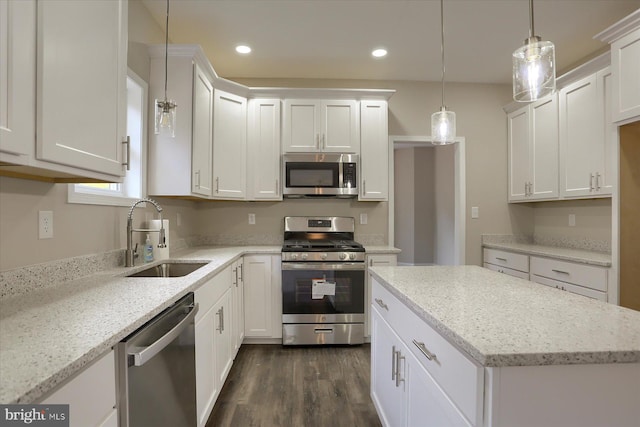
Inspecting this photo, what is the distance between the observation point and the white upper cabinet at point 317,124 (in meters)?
3.22

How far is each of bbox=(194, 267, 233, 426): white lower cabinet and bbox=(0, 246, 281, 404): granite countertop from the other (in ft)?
0.86

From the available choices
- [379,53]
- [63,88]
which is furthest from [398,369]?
[379,53]

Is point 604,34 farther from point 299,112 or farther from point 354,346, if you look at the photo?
point 354,346

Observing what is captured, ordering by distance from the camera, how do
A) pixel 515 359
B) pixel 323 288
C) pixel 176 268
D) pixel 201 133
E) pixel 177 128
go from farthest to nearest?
pixel 323 288, pixel 201 133, pixel 177 128, pixel 176 268, pixel 515 359

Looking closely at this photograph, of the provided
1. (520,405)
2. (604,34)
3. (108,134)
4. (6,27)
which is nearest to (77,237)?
(108,134)

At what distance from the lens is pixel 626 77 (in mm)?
2080

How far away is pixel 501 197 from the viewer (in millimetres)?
3666

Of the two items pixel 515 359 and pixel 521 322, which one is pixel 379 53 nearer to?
pixel 521 322

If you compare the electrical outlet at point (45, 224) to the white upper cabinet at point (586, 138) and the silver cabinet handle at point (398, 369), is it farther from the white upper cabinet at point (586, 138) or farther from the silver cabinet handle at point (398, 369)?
the white upper cabinet at point (586, 138)

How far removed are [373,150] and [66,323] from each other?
287 cm

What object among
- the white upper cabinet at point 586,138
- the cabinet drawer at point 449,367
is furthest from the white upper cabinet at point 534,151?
the cabinet drawer at point 449,367

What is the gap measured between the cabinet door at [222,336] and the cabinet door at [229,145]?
1117 mm

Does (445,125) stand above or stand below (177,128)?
below

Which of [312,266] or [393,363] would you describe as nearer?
[393,363]
